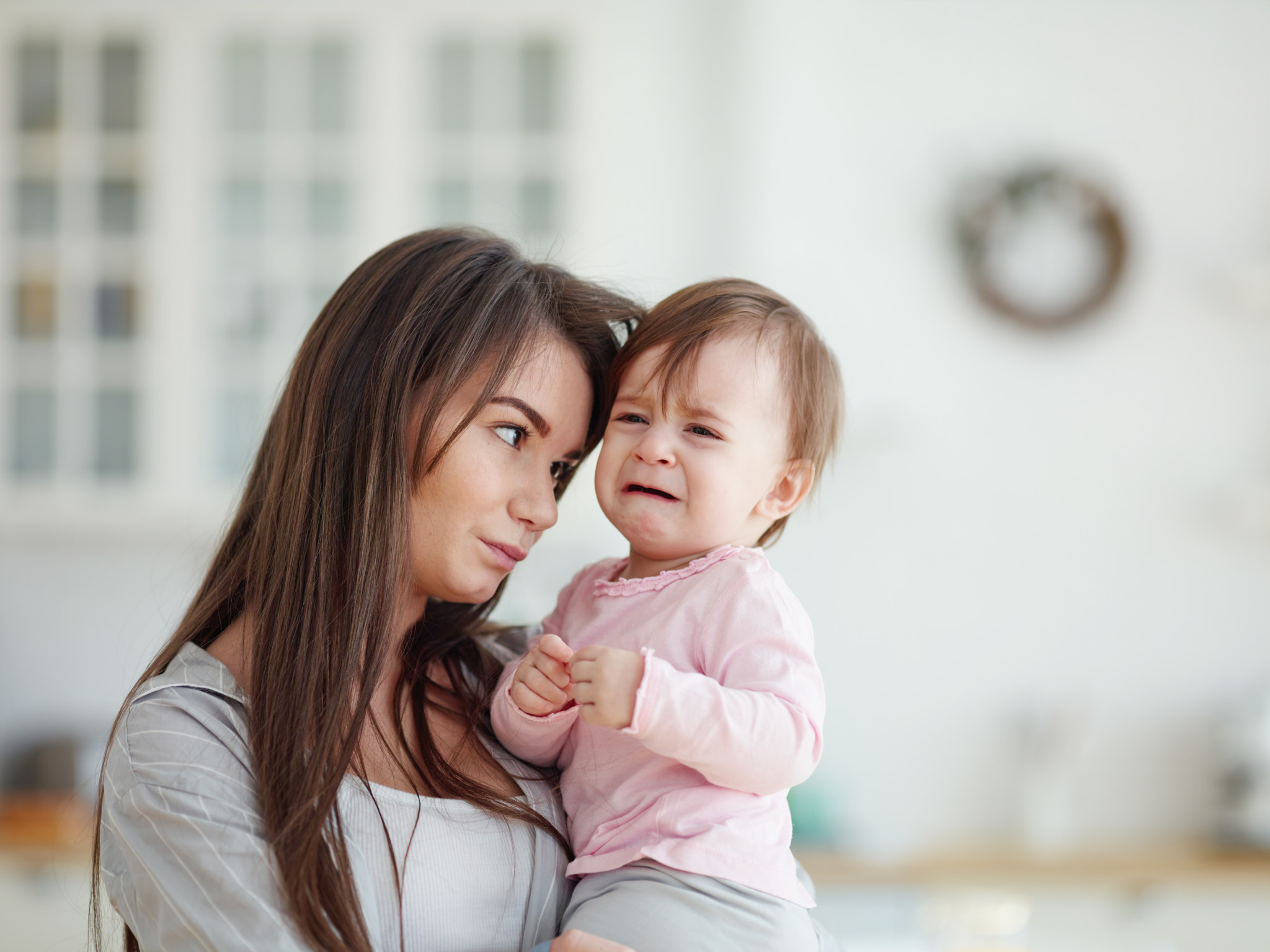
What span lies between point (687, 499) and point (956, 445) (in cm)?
243

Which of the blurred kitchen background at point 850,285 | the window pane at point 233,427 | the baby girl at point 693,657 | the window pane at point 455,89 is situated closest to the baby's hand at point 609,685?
the baby girl at point 693,657

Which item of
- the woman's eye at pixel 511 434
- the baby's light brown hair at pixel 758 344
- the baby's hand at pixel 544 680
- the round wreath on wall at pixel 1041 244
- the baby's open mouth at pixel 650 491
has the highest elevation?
the round wreath on wall at pixel 1041 244

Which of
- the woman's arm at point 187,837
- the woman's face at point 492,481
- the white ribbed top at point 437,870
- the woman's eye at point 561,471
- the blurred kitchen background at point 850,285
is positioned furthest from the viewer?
the blurred kitchen background at point 850,285

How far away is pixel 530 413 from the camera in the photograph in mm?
1151

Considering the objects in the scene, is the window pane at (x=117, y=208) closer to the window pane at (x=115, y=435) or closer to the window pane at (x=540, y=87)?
the window pane at (x=115, y=435)

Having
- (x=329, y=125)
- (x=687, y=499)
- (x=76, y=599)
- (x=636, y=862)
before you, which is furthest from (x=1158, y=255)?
(x=76, y=599)

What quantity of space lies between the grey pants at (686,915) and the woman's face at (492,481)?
348 mm

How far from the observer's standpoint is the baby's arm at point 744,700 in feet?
3.11

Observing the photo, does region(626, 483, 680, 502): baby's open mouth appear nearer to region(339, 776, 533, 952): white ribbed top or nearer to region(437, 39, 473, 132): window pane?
region(339, 776, 533, 952): white ribbed top

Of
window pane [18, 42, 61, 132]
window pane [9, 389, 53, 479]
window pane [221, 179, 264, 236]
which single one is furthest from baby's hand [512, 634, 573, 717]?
window pane [18, 42, 61, 132]

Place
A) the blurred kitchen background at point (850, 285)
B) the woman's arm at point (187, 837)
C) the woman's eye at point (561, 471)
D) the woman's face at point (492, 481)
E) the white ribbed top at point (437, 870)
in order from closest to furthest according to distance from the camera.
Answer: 1. the woman's arm at point (187, 837)
2. the white ribbed top at point (437, 870)
3. the woman's face at point (492, 481)
4. the woman's eye at point (561, 471)
5. the blurred kitchen background at point (850, 285)

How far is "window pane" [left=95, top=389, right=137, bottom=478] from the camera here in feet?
10.7

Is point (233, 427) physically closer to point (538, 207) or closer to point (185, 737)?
point (538, 207)

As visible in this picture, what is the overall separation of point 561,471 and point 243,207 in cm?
243
